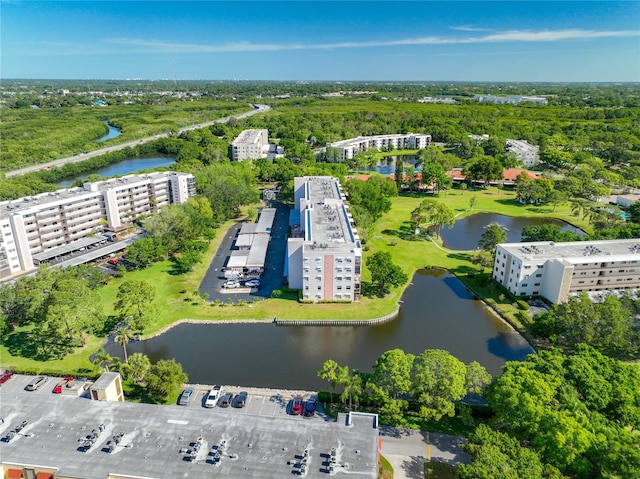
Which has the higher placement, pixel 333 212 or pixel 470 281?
pixel 333 212

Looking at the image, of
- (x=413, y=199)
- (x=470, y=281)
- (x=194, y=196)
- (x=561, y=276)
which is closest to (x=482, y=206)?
(x=413, y=199)

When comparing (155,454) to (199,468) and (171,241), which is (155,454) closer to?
(199,468)

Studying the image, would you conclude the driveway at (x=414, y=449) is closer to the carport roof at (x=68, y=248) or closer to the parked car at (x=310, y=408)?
the parked car at (x=310, y=408)

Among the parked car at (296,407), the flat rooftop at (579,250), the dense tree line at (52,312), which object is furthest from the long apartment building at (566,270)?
A: the dense tree line at (52,312)

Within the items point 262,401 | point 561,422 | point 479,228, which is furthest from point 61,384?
point 479,228

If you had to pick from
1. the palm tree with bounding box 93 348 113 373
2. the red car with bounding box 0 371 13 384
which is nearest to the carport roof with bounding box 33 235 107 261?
the red car with bounding box 0 371 13 384
